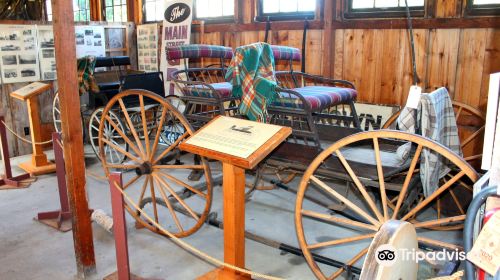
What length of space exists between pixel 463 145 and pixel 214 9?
11.7ft

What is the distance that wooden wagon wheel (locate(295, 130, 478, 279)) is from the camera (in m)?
2.01

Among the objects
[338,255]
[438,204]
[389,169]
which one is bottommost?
[338,255]

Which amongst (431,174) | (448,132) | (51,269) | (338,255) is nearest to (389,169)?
(431,174)

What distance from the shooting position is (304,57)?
4.66 metres

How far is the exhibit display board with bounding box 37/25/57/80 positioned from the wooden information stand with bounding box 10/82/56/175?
2.77ft

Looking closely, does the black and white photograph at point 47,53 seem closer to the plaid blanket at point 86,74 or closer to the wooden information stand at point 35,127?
the plaid blanket at point 86,74

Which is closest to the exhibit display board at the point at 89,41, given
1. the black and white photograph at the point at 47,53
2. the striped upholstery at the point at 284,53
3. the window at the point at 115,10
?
the black and white photograph at the point at 47,53

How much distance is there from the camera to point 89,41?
5781 mm

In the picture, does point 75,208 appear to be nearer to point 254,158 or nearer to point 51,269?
point 51,269

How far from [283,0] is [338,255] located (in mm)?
3087

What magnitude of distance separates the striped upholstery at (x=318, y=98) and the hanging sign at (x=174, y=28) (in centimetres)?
275

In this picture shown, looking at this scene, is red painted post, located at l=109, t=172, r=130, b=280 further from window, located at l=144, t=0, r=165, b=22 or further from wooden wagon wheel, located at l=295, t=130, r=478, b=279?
window, located at l=144, t=0, r=165, b=22

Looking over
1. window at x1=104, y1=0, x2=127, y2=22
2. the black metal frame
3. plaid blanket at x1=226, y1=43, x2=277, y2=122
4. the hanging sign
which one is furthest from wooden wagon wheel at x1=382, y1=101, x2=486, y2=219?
window at x1=104, y1=0, x2=127, y2=22

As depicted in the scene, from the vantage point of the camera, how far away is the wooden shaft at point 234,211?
1970 mm
